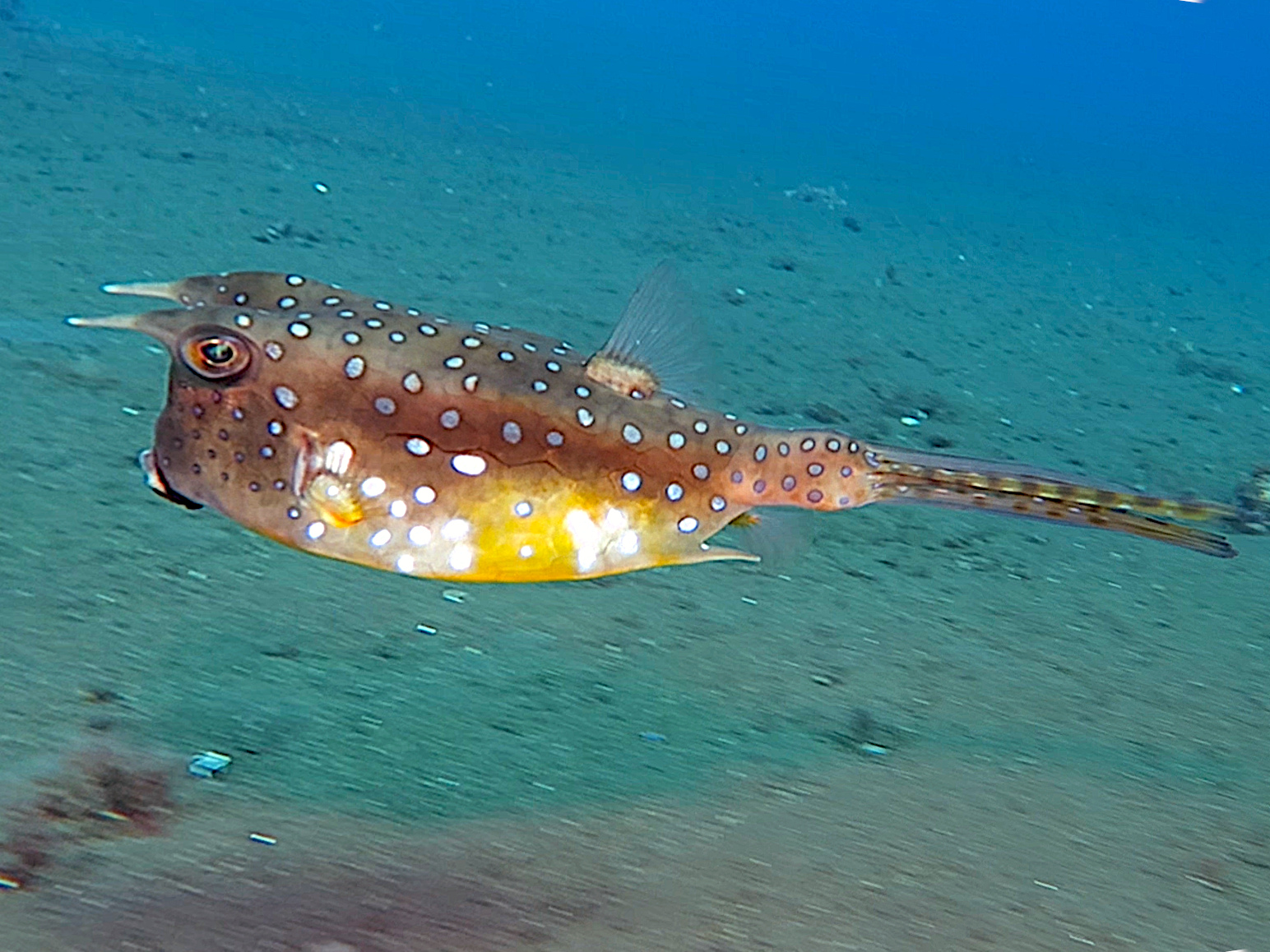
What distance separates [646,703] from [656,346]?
178 centimetres

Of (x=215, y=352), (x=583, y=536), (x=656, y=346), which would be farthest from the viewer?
(x=656, y=346)

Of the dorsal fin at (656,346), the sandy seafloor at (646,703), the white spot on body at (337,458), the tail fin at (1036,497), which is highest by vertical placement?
the dorsal fin at (656,346)

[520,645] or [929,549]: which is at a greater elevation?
[929,549]

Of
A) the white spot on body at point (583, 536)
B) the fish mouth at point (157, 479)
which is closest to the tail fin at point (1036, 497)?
the white spot on body at point (583, 536)

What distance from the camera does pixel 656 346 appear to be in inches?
113

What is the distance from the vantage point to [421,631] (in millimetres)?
4445

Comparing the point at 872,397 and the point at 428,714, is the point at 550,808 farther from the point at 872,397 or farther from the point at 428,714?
the point at 872,397

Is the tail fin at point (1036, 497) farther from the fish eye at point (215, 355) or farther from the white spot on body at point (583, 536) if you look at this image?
the fish eye at point (215, 355)

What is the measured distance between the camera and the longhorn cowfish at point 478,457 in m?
2.51

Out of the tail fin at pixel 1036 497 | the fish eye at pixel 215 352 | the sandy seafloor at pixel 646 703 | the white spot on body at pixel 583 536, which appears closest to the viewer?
the fish eye at pixel 215 352

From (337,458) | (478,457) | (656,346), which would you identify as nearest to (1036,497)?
Result: (656,346)

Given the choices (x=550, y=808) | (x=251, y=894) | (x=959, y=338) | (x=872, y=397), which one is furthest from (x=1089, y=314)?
(x=251, y=894)

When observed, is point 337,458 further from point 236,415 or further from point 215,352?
point 215,352

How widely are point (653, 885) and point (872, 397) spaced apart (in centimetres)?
607
